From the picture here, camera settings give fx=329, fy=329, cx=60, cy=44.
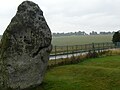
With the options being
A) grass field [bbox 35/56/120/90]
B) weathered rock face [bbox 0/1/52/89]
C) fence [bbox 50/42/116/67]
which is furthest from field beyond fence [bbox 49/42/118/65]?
weathered rock face [bbox 0/1/52/89]

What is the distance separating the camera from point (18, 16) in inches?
724

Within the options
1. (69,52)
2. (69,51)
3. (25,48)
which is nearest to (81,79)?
(25,48)

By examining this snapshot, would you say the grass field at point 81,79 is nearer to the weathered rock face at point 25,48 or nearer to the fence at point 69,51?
the weathered rock face at point 25,48

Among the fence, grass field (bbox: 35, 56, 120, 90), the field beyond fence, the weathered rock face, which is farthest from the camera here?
the fence

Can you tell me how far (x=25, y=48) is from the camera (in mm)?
17906

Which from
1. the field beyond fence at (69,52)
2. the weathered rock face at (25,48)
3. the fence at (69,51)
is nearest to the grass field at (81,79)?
the weathered rock face at (25,48)

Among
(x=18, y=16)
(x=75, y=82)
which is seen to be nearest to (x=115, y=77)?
(x=75, y=82)

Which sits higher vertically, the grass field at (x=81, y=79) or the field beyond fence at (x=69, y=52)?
the field beyond fence at (x=69, y=52)

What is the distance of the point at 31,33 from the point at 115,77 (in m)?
6.24

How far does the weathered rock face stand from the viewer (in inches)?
694

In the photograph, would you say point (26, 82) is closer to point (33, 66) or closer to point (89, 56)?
point (33, 66)

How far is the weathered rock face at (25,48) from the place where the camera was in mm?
17625

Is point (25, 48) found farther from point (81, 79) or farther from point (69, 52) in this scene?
point (69, 52)

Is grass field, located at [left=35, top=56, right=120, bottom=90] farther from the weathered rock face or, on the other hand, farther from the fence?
the fence
